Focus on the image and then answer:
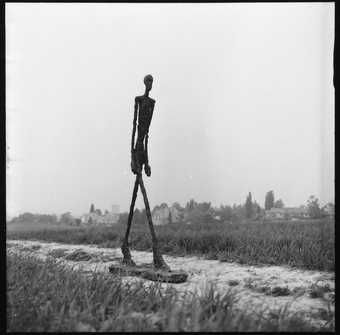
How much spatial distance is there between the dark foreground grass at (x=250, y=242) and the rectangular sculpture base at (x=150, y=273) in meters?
1.59

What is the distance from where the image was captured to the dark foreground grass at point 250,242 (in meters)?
6.06

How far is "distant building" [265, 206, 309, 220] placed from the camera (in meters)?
8.51

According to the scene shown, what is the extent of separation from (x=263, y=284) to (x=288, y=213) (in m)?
4.48

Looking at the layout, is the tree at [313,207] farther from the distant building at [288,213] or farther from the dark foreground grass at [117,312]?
the dark foreground grass at [117,312]

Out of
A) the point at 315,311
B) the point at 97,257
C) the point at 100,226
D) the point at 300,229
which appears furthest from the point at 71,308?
the point at 100,226

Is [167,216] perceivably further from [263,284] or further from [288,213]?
[263,284]

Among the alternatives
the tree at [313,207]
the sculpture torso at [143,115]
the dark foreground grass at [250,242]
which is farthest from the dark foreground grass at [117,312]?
the tree at [313,207]

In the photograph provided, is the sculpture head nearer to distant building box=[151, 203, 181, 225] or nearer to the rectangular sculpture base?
the rectangular sculpture base

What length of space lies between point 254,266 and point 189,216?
11.2ft

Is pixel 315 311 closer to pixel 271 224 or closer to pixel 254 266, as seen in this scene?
pixel 254 266

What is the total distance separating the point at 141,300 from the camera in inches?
159

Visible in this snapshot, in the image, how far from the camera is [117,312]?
3668 mm

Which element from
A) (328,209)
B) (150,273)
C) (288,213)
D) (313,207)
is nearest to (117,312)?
(150,273)

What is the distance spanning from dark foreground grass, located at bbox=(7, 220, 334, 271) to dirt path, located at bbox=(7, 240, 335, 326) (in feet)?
0.93
